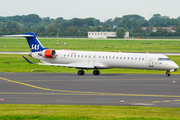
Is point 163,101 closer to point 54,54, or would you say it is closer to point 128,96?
point 128,96

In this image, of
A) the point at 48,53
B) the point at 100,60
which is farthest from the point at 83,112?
the point at 48,53

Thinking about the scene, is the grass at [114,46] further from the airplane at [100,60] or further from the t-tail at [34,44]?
the airplane at [100,60]

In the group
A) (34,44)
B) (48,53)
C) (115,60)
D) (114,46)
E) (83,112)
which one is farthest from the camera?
(114,46)

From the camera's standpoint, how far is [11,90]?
28469 mm

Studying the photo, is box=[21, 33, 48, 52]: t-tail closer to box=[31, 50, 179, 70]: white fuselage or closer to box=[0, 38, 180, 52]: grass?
box=[31, 50, 179, 70]: white fuselage

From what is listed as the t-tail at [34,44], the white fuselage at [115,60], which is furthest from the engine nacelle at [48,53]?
the t-tail at [34,44]

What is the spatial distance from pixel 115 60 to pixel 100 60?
1.90 m

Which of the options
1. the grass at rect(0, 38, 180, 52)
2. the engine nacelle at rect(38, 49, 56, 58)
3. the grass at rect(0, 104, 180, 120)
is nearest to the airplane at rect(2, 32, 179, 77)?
the engine nacelle at rect(38, 49, 56, 58)

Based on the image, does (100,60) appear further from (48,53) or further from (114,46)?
(114,46)

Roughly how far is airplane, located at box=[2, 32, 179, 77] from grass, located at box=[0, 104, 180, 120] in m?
19.0

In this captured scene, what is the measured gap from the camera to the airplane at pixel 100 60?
3884 centimetres

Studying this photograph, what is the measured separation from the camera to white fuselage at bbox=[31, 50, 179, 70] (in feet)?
127

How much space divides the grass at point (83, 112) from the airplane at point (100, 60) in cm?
1896

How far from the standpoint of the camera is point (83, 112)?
19.2 metres
